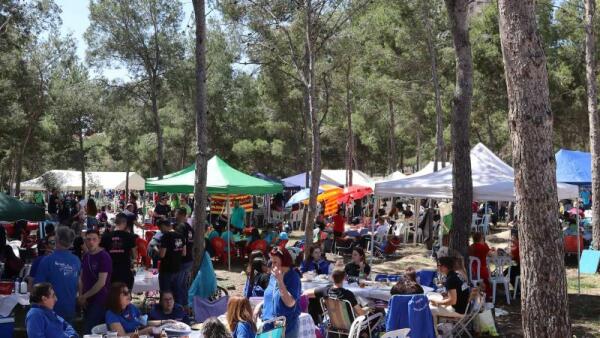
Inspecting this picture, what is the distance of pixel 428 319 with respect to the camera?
19.0 ft

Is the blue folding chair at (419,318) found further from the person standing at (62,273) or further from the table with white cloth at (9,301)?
the table with white cloth at (9,301)

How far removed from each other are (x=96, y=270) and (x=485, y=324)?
4.31 meters

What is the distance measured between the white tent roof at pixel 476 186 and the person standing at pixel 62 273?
603cm

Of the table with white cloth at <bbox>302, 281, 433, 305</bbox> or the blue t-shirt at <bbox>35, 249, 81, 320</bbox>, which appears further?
the table with white cloth at <bbox>302, 281, 433, 305</bbox>

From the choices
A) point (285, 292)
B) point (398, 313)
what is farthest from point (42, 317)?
point (398, 313)

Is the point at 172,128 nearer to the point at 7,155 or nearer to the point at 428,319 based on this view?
the point at 7,155

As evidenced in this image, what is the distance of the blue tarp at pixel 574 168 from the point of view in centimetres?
1611

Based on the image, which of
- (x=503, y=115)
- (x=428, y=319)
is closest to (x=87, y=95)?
(x=503, y=115)

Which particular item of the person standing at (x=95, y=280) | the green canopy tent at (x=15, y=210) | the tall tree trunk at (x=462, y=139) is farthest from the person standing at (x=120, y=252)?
the tall tree trunk at (x=462, y=139)

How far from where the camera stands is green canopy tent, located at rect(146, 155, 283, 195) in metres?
12.4

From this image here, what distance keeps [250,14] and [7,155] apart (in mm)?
23501

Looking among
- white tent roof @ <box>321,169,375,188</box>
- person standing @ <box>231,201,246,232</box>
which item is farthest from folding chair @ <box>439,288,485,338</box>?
white tent roof @ <box>321,169,375,188</box>

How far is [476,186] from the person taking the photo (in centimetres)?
1009

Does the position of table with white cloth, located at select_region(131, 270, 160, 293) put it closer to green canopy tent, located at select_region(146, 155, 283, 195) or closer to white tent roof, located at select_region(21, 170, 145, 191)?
green canopy tent, located at select_region(146, 155, 283, 195)
